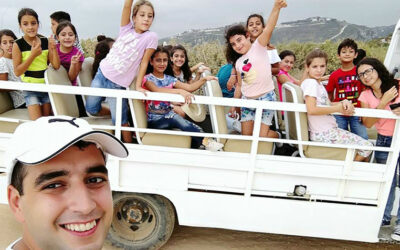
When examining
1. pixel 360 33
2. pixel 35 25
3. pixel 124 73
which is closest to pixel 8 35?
pixel 35 25

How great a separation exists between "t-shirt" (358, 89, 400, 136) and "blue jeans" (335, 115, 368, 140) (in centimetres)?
26

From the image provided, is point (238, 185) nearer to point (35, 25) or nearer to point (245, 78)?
point (245, 78)

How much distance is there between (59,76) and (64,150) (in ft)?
9.15

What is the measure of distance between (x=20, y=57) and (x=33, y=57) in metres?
0.18

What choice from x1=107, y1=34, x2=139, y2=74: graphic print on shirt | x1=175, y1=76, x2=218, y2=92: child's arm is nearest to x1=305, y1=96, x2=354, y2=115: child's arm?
x1=175, y1=76, x2=218, y2=92: child's arm

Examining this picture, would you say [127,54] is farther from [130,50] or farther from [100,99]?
[100,99]

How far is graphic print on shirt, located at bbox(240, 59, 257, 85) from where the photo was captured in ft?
10.5

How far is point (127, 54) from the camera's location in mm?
3158

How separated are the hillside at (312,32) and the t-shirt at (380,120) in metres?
10.6

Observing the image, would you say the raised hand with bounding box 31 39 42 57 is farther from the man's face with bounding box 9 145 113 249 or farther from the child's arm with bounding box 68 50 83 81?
the man's face with bounding box 9 145 113 249

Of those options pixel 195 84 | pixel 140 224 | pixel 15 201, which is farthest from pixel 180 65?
pixel 15 201

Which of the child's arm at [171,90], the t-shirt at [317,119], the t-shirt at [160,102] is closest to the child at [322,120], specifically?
the t-shirt at [317,119]

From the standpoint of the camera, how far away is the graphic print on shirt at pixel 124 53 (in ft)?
10.3

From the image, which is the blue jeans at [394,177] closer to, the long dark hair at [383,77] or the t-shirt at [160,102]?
the long dark hair at [383,77]
